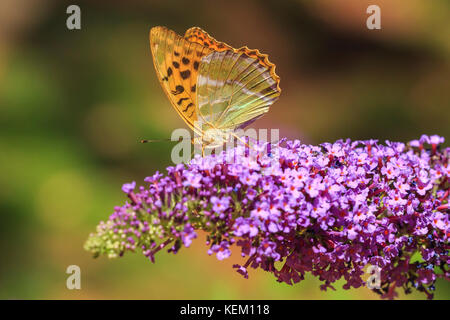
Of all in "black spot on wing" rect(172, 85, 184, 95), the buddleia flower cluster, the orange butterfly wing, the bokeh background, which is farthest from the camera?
the bokeh background

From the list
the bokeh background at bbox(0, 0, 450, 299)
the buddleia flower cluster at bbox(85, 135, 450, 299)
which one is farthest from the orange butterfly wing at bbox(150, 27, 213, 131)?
the bokeh background at bbox(0, 0, 450, 299)

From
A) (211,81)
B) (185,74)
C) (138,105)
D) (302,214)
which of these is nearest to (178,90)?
(185,74)

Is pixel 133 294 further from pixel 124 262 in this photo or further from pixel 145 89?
pixel 145 89

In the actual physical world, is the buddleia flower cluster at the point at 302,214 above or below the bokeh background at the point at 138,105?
below

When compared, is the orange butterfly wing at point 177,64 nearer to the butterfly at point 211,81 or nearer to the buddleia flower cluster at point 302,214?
the butterfly at point 211,81

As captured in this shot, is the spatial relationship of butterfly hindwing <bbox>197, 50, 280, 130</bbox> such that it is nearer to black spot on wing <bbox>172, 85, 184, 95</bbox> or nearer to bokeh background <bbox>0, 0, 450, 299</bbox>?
black spot on wing <bbox>172, 85, 184, 95</bbox>

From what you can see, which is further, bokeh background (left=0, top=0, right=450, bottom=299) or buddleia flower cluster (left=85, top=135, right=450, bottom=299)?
bokeh background (left=0, top=0, right=450, bottom=299)

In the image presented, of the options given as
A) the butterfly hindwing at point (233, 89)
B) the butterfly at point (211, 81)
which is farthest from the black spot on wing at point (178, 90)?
the butterfly hindwing at point (233, 89)

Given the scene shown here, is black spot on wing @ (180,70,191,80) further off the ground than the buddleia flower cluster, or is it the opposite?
black spot on wing @ (180,70,191,80)
